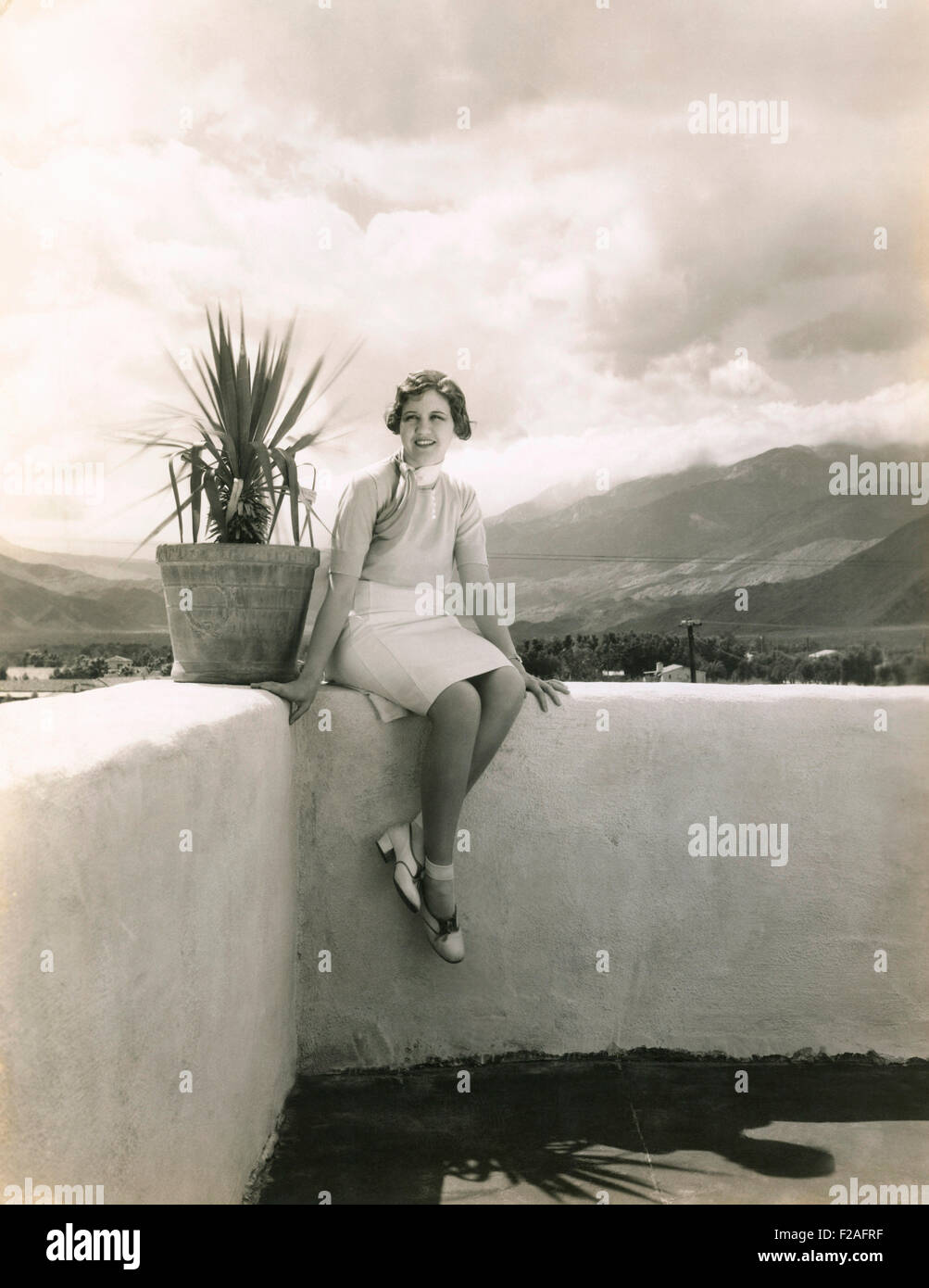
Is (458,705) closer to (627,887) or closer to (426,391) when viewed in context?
(627,887)

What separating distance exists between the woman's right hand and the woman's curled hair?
702 mm

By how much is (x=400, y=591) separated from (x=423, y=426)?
1.36ft

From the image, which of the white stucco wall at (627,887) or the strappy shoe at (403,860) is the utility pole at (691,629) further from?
the strappy shoe at (403,860)

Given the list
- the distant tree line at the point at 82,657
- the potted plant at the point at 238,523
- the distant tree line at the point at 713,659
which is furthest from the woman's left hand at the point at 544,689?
the distant tree line at the point at 713,659

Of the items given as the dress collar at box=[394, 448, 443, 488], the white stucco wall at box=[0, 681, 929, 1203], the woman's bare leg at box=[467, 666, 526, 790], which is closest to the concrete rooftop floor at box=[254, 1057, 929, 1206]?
the white stucco wall at box=[0, 681, 929, 1203]

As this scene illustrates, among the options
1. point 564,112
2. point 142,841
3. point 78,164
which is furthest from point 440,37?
point 142,841

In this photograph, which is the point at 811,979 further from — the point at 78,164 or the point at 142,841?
the point at 78,164

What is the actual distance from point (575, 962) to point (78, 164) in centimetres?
1358

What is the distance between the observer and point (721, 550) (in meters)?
16.2

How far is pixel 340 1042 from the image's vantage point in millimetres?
2795

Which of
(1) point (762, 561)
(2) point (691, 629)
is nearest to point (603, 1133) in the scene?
(2) point (691, 629)

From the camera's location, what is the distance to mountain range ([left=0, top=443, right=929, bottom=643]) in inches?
588

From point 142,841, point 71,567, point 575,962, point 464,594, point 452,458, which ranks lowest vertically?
point 575,962

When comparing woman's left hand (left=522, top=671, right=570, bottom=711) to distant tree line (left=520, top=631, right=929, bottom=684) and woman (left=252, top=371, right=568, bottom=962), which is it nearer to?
woman (left=252, top=371, right=568, bottom=962)
